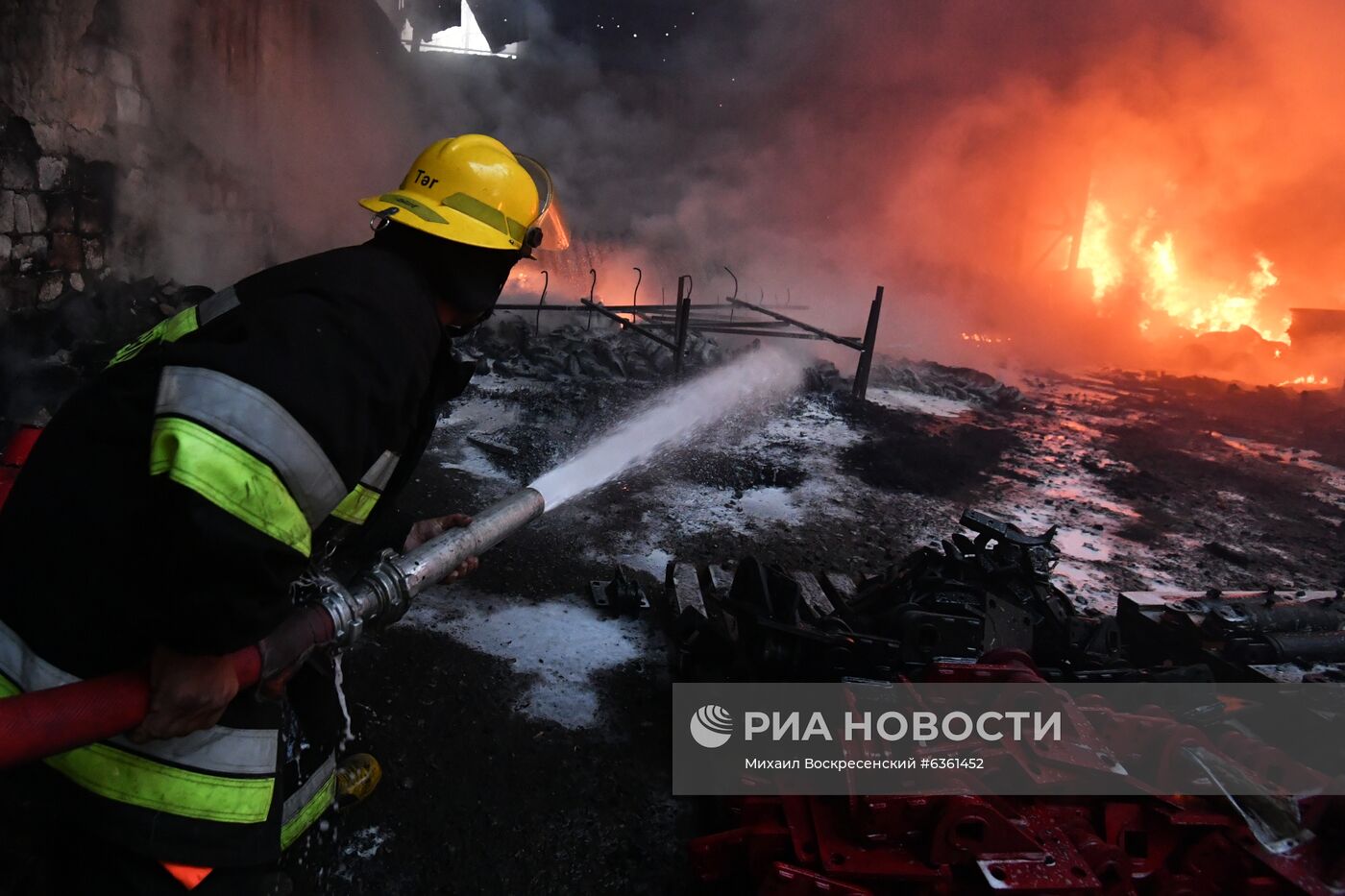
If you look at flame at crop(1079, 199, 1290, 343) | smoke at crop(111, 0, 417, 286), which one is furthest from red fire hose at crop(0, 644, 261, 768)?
flame at crop(1079, 199, 1290, 343)

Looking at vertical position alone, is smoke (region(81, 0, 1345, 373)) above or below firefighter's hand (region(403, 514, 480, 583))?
above

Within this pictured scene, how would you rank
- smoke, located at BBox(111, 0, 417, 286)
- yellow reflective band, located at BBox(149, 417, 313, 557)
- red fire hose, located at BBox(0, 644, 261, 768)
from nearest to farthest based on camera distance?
red fire hose, located at BBox(0, 644, 261, 768) < yellow reflective band, located at BBox(149, 417, 313, 557) < smoke, located at BBox(111, 0, 417, 286)

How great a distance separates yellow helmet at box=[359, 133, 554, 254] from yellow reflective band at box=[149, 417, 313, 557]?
0.78 m

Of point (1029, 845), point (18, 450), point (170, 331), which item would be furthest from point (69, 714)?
point (1029, 845)

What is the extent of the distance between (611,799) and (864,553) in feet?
10.3

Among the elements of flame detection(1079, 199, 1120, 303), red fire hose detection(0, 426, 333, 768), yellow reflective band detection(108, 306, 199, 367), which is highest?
flame detection(1079, 199, 1120, 303)

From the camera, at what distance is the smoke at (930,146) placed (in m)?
17.7

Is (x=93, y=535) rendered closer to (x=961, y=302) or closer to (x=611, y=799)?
(x=611, y=799)

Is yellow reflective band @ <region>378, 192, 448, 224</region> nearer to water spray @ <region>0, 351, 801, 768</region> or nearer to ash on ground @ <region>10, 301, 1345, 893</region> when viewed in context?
water spray @ <region>0, 351, 801, 768</region>

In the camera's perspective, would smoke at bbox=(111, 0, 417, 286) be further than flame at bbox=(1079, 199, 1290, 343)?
No

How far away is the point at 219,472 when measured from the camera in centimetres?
118

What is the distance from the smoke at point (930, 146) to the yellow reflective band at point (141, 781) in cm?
1462

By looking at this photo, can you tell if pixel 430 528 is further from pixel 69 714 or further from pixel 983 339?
pixel 983 339

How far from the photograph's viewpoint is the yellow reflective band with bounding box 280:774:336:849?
209cm
